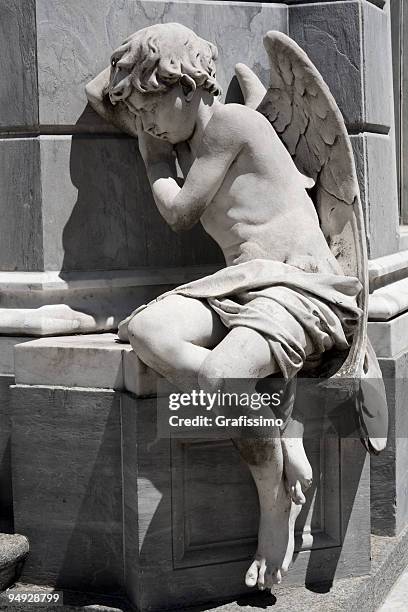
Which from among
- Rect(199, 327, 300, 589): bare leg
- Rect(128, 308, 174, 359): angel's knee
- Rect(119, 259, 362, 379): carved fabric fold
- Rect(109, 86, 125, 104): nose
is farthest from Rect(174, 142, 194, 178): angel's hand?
Rect(199, 327, 300, 589): bare leg

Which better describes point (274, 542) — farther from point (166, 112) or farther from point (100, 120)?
point (100, 120)

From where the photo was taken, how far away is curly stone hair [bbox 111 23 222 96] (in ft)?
13.7

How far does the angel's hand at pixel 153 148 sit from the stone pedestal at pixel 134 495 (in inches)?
33.3

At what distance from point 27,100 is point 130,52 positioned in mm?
639

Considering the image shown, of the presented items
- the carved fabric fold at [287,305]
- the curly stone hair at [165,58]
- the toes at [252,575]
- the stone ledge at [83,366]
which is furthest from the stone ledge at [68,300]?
the toes at [252,575]

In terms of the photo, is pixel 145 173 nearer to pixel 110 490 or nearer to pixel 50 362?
pixel 50 362

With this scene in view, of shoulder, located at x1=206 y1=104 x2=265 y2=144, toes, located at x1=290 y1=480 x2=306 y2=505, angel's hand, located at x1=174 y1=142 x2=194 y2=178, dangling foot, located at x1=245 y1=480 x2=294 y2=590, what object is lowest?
dangling foot, located at x1=245 y1=480 x2=294 y2=590

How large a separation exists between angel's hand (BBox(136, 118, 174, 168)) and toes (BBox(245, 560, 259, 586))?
1807mm

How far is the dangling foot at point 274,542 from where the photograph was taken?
12.8 ft

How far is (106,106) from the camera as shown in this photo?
4.61m

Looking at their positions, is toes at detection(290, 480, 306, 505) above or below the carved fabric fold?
below

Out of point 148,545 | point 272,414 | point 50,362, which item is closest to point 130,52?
point 50,362

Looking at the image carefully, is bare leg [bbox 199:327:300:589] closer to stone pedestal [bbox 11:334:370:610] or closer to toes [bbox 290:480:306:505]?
toes [bbox 290:480:306:505]

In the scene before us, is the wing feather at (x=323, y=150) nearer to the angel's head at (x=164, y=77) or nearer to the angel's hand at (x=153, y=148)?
the angel's head at (x=164, y=77)
